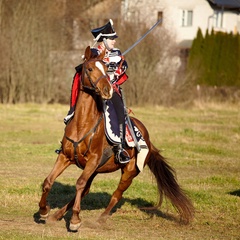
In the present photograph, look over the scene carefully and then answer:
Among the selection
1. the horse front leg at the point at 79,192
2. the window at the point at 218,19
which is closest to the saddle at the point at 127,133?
the horse front leg at the point at 79,192

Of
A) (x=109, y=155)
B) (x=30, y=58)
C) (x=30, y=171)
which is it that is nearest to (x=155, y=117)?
(x=30, y=58)

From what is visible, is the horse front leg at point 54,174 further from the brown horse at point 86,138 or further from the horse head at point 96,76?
the horse head at point 96,76

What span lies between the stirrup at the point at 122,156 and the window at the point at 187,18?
5160cm

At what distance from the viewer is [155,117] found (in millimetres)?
31047

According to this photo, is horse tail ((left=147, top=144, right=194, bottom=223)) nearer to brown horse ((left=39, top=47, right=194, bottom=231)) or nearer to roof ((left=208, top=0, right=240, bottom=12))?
brown horse ((left=39, top=47, right=194, bottom=231))

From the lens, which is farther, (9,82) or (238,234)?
(9,82)

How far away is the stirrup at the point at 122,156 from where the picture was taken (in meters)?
9.55

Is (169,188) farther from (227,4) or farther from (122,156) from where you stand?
(227,4)

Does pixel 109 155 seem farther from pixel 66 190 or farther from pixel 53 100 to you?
pixel 53 100

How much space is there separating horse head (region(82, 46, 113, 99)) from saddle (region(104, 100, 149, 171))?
2.17 feet

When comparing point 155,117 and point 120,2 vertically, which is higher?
point 120,2

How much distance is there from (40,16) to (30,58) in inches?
108

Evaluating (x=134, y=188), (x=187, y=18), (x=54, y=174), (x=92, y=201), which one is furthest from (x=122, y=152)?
(x=187, y=18)

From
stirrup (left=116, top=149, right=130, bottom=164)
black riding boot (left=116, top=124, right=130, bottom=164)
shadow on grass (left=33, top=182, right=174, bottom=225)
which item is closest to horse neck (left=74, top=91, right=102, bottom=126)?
black riding boot (left=116, top=124, right=130, bottom=164)
